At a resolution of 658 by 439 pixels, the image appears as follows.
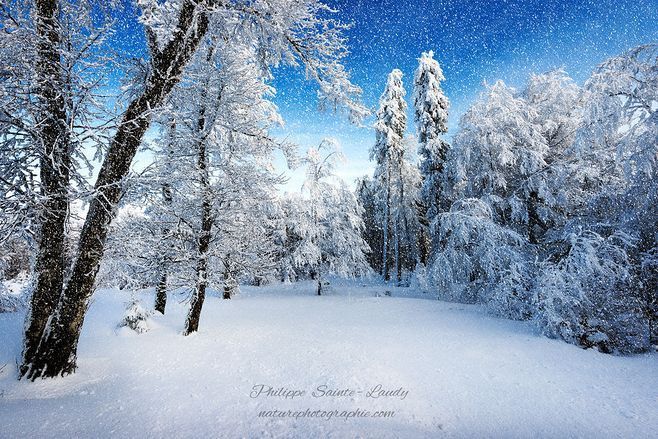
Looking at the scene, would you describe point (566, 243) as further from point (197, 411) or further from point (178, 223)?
point (178, 223)

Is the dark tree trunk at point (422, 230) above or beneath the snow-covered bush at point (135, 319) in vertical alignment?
above

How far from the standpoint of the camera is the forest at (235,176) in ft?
15.5

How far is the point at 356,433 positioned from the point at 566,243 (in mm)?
9062

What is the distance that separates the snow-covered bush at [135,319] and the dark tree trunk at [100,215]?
359 cm

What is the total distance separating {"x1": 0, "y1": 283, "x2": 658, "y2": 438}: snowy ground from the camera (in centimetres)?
395

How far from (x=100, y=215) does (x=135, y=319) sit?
4.97 meters

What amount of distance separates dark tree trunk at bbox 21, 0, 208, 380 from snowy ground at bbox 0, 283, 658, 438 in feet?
1.44

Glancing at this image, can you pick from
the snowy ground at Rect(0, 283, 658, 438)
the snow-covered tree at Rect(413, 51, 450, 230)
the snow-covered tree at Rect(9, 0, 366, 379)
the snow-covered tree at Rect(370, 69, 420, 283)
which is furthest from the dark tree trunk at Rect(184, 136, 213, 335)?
the snow-covered tree at Rect(370, 69, 420, 283)

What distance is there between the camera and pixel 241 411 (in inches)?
170

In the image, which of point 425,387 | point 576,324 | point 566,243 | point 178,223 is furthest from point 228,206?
point 566,243

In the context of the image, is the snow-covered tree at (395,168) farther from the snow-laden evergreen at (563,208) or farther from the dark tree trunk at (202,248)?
the dark tree trunk at (202,248)

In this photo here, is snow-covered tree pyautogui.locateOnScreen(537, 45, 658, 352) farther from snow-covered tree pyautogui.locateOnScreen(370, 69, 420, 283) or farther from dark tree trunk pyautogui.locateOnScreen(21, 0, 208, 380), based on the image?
snow-covered tree pyautogui.locateOnScreen(370, 69, 420, 283)

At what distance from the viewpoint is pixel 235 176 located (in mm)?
8258

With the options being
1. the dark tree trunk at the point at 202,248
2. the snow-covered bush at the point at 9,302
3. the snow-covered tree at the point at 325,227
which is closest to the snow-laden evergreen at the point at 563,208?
the snow-covered tree at the point at 325,227
